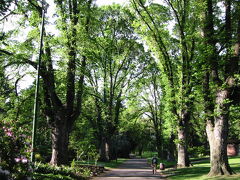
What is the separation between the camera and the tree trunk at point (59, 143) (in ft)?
53.3

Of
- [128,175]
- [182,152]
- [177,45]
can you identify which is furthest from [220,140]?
[182,152]

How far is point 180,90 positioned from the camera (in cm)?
1917

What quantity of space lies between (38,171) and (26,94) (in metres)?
6.98

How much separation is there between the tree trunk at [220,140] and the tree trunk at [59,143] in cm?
909

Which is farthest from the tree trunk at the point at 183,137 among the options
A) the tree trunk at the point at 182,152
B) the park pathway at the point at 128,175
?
the park pathway at the point at 128,175

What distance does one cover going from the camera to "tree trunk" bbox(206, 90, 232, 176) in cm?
1376

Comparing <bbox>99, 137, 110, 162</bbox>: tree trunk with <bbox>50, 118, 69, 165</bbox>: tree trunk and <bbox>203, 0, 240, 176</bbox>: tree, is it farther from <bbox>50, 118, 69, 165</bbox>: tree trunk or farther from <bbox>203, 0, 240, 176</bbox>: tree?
<bbox>203, 0, 240, 176</bbox>: tree

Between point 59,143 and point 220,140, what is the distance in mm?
9862

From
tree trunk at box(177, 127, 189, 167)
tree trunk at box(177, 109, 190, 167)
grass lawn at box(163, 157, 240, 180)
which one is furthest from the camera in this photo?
tree trunk at box(177, 127, 189, 167)

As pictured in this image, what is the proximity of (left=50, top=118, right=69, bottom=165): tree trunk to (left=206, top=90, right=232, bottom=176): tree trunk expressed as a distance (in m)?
9.09

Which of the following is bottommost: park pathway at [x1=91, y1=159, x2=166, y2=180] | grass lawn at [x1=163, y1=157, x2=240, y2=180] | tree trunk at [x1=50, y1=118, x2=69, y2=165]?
park pathway at [x1=91, y1=159, x2=166, y2=180]

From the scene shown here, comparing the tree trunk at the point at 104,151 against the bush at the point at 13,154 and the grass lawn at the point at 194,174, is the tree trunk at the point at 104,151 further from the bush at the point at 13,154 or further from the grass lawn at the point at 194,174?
the bush at the point at 13,154

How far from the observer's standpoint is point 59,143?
1648 centimetres

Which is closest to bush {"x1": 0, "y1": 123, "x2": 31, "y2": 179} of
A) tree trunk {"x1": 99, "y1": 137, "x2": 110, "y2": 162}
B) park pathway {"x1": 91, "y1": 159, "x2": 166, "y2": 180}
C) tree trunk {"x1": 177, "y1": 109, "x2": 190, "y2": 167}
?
park pathway {"x1": 91, "y1": 159, "x2": 166, "y2": 180}
